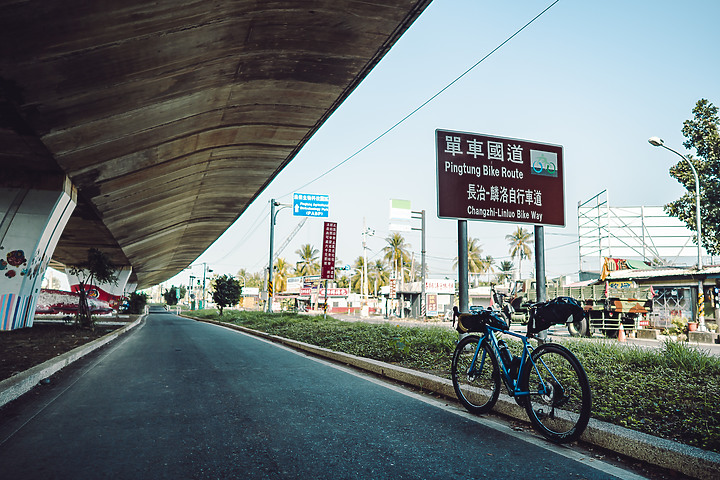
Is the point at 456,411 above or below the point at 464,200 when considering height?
below

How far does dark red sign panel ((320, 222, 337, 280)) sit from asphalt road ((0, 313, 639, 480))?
2108cm

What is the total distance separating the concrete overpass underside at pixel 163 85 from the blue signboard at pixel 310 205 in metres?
8.02

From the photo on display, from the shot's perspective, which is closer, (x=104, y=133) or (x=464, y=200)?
(x=464, y=200)

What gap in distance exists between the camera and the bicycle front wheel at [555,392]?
3902 millimetres

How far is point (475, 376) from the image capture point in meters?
5.47

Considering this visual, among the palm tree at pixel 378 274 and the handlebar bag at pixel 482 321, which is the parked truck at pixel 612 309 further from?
the palm tree at pixel 378 274

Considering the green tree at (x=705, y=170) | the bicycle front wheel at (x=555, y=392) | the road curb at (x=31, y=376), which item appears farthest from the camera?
the green tree at (x=705, y=170)

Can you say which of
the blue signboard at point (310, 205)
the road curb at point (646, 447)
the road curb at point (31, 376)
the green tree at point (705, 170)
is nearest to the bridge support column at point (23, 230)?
the road curb at point (31, 376)

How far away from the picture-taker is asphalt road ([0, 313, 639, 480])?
3.35 m

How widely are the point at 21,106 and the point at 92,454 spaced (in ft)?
29.0

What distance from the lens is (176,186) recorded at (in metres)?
20.5

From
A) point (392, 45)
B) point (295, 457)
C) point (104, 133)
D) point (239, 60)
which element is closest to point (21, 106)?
point (104, 133)

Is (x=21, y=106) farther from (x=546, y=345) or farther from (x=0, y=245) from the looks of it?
(x=546, y=345)

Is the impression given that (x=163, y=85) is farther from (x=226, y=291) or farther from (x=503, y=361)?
(x=226, y=291)
